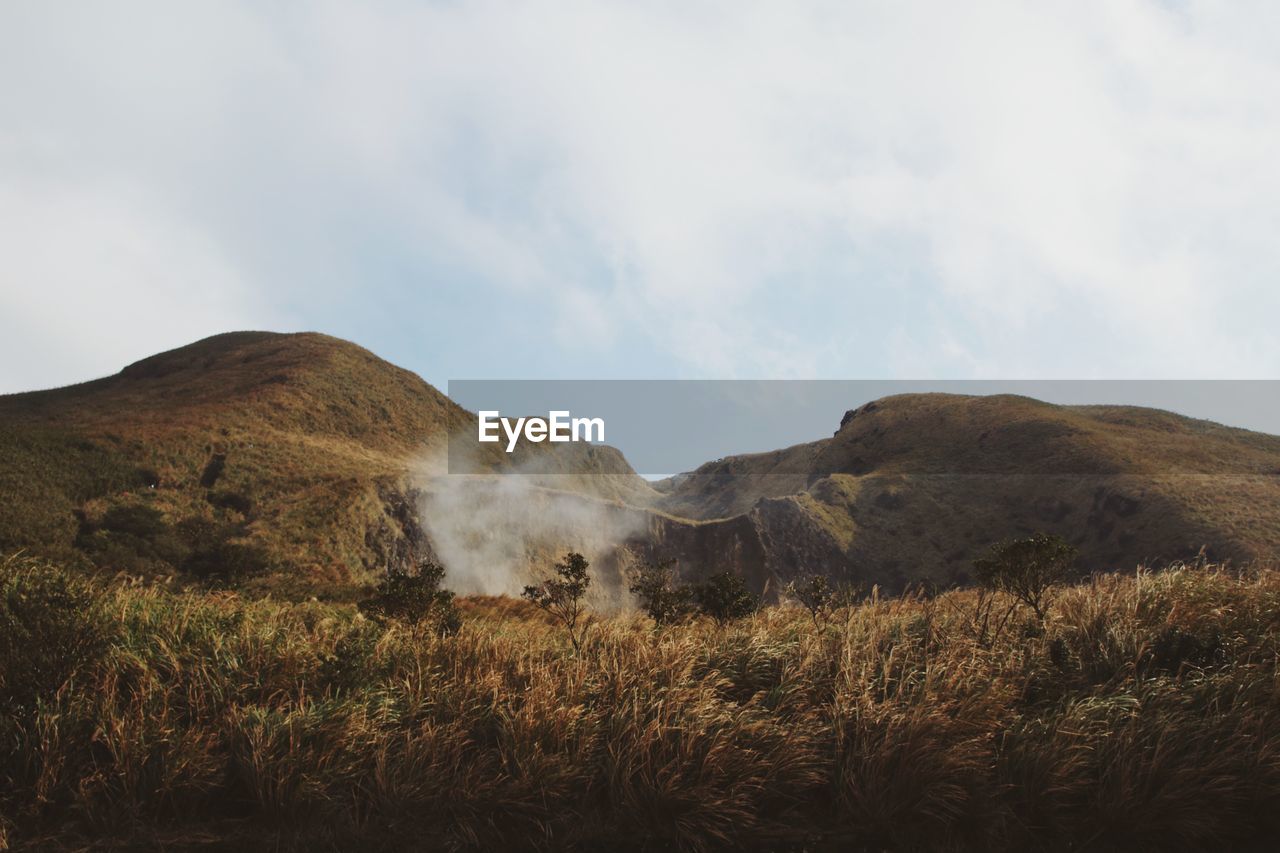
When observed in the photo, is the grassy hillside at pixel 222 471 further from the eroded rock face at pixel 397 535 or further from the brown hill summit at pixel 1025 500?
the brown hill summit at pixel 1025 500

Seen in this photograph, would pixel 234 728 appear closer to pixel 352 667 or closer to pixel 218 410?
pixel 352 667

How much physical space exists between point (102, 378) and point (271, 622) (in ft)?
379

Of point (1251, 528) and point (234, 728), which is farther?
point (1251, 528)

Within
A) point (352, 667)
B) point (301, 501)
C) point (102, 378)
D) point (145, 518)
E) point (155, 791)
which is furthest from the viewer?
point (102, 378)

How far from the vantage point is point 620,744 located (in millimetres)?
6992

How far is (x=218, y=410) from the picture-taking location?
6638 cm

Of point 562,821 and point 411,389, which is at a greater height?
point 411,389

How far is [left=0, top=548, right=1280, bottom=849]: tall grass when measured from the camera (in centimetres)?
638

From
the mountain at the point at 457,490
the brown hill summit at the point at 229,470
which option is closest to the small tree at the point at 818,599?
the mountain at the point at 457,490

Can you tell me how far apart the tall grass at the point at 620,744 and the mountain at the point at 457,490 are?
23778mm

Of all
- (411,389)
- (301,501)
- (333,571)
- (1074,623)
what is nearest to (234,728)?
(1074,623)

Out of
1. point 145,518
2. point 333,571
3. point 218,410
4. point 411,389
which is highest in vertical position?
point 411,389

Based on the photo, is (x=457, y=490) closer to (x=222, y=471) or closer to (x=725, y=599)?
(x=222, y=471)

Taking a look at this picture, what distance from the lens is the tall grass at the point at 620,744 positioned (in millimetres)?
6375
